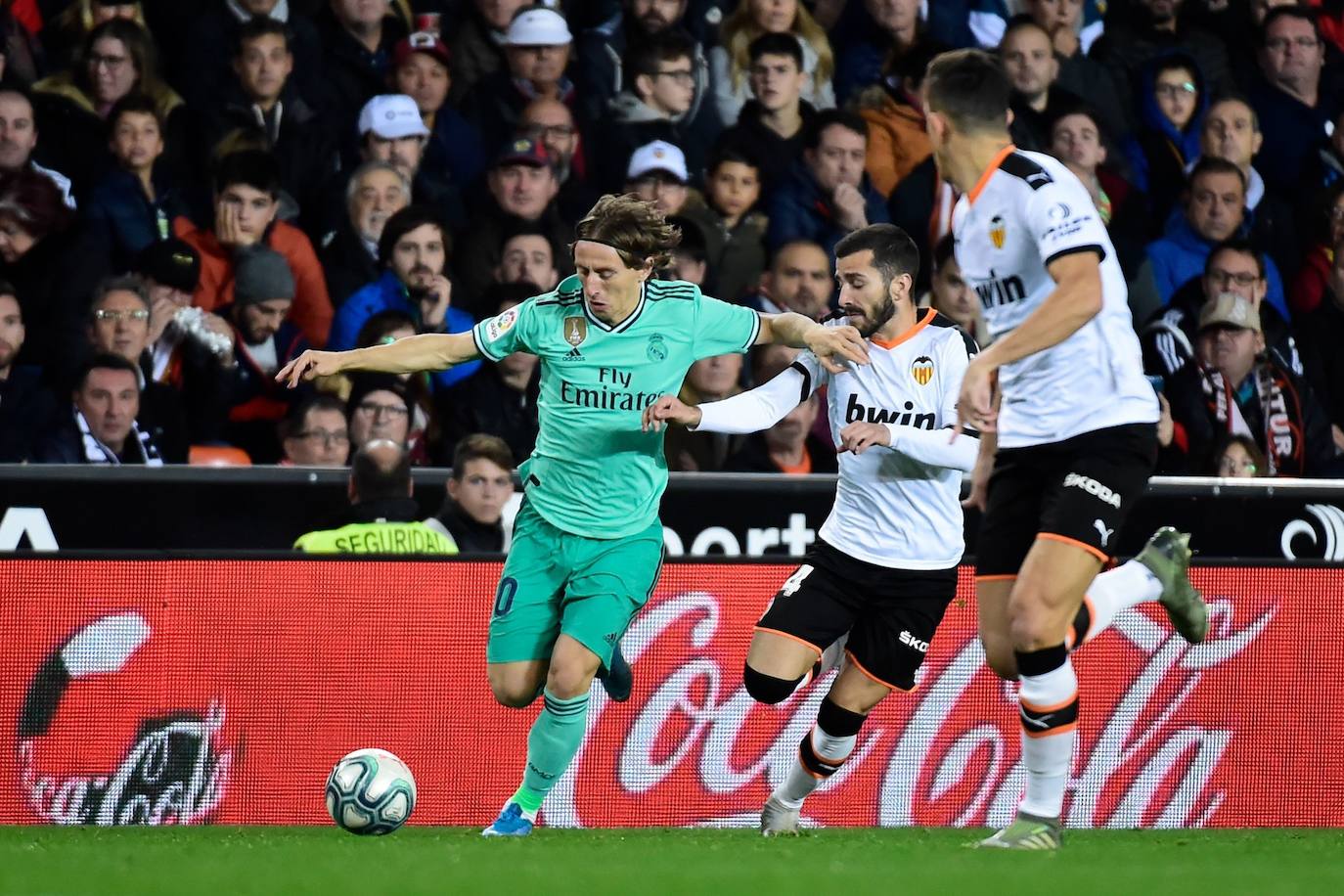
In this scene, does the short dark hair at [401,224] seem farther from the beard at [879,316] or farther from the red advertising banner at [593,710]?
the beard at [879,316]

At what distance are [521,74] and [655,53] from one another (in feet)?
2.51

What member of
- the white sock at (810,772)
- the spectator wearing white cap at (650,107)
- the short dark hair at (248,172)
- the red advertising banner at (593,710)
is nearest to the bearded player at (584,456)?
the white sock at (810,772)

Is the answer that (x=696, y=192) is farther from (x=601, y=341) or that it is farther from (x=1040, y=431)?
(x=1040, y=431)

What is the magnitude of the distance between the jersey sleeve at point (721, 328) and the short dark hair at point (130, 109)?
4125mm

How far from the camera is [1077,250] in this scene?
5602mm

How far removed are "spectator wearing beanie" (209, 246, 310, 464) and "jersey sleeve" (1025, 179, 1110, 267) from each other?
16.1 ft

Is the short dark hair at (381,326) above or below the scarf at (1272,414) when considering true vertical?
above

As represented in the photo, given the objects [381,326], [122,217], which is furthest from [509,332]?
[122,217]

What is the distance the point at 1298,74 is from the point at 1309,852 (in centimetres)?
764

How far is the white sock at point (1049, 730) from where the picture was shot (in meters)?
5.95

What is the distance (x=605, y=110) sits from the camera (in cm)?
1163

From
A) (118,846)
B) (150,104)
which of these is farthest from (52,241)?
(118,846)

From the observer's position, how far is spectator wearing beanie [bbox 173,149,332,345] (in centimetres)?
1003

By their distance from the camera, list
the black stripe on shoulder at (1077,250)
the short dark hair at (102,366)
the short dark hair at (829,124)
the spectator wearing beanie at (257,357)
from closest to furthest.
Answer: the black stripe on shoulder at (1077,250)
the short dark hair at (102,366)
the spectator wearing beanie at (257,357)
the short dark hair at (829,124)
